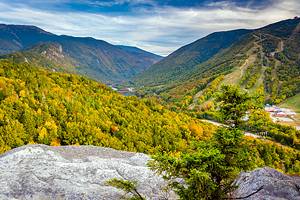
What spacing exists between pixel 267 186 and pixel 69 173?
19179mm

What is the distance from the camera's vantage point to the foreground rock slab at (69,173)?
30281mm

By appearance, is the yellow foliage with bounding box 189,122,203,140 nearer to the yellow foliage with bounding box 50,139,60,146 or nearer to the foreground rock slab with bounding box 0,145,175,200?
the yellow foliage with bounding box 50,139,60,146

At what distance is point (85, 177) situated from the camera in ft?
111

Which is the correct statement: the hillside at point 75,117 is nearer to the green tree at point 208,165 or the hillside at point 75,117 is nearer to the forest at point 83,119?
the forest at point 83,119

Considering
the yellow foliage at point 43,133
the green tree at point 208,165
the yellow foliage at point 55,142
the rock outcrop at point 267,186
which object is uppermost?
the green tree at point 208,165

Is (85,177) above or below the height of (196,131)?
above

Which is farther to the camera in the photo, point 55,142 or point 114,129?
point 114,129

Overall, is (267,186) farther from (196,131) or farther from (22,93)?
(196,131)

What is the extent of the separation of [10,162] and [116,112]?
209ft

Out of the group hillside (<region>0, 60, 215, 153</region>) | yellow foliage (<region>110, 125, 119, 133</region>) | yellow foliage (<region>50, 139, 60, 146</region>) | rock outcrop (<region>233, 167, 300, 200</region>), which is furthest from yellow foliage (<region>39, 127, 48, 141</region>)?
rock outcrop (<region>233, 167, 300, 200</region>)

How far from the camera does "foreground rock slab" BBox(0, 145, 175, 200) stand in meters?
30.3

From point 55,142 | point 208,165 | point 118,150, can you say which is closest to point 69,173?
point 118,150

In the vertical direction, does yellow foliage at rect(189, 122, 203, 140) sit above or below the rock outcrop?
below

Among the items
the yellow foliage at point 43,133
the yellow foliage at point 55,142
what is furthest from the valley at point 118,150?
the yellow foliage at point 43,133
